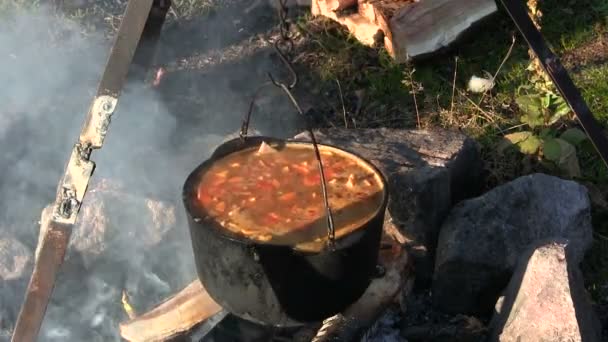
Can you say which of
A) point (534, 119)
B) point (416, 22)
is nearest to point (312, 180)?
point (534, 119)

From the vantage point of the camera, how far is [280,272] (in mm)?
2619

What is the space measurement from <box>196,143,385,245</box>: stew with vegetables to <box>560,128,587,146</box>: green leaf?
6.84 ft

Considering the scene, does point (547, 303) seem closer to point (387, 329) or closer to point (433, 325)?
point (433, 325)

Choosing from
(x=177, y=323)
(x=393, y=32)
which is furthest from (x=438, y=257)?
(x=393, y=32)

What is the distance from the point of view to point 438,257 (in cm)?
357

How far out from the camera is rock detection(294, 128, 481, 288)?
11.9 ft

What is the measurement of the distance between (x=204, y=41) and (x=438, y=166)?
8.97ft

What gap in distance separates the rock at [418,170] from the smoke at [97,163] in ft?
2.99

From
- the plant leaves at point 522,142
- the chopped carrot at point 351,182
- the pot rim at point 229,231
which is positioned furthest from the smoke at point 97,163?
the plant leaves at point 522,142

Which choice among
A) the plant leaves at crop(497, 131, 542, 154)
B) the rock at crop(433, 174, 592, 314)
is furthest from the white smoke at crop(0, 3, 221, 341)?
the plant leaves at crop(497, 131, 542, 154)

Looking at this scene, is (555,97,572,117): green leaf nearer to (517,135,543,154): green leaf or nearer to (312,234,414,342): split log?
(517,135,543,154): green leaf

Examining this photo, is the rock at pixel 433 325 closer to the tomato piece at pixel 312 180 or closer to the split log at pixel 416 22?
the tomato piece at pixel 312 180

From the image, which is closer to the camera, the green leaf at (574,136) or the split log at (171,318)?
the split log at (171,318)

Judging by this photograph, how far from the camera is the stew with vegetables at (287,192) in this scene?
2716 mm
